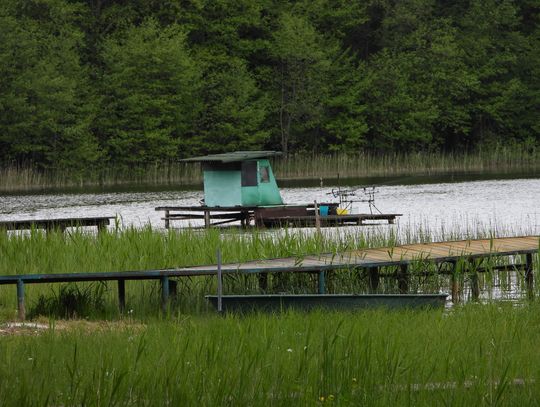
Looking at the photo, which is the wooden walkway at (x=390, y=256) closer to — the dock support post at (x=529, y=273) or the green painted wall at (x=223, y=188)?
the dock support post at (x=529, y=273)

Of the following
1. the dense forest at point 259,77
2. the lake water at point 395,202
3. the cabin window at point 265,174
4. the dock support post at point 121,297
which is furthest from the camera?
the dense forest at point 259,77

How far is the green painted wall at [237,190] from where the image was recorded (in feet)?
124

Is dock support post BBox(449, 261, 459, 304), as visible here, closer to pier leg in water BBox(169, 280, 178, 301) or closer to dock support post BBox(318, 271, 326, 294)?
dock support post BBox(318, 271, 326, 294)

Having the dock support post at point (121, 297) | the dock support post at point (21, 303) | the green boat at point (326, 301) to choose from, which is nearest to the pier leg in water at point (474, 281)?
the green boat at point (326, 301)

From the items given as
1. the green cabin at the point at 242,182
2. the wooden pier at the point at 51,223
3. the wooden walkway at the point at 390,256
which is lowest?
the wooden walkway at the point at 390,256

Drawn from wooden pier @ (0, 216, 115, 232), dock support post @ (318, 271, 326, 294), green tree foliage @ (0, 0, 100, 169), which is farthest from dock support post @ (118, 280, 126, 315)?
green tree foliage @ (0, 0, 100, 169)

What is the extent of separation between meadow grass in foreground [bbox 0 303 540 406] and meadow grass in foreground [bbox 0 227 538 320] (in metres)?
4.11

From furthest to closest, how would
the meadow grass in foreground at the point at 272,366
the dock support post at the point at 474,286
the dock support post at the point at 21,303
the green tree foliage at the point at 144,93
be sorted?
the green tree foliage at the point at 144,93 < the dock support post at the point at 474,286 < the dock support post at the point at 21,303 < the meadow grass in foreground at the point at 272,366

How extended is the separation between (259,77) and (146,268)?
191 feet

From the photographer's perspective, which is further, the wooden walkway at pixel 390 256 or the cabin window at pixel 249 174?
the cabin window at pixel 249 174

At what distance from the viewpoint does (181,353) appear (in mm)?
9016

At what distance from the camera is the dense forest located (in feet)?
211

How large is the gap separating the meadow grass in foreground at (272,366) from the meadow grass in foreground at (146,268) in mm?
4114

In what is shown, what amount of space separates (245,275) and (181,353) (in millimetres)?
7820
